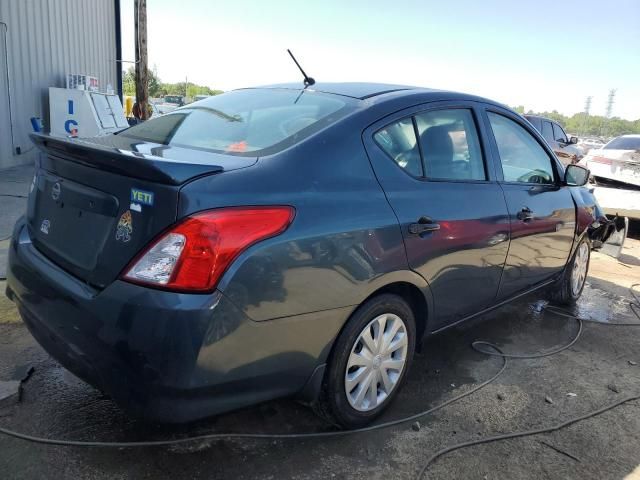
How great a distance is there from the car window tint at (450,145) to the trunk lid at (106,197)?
1.11 metres

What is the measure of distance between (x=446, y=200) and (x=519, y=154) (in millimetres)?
1203

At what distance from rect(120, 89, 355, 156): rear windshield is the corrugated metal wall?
27.7ft

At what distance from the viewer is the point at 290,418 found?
271 cm

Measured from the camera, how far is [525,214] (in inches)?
134

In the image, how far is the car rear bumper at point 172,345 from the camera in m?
1.85

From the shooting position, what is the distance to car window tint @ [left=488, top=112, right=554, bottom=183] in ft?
11.2

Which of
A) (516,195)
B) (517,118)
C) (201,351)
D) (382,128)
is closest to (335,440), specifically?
(201,351)

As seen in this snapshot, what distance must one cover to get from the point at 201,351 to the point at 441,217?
1450mm

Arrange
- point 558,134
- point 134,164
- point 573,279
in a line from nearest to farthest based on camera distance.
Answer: point 134,164, point 573,279, point 558,134

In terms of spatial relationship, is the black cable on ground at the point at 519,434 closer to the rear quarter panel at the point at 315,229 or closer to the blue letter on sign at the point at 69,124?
the rear quarter panel at the point at 315,229

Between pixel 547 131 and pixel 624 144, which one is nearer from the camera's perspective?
pixel 624 144

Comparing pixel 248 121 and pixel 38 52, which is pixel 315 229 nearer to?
pixel 248 121

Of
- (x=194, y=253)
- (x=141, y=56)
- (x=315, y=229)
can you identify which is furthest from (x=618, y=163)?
(x=141, y=56)

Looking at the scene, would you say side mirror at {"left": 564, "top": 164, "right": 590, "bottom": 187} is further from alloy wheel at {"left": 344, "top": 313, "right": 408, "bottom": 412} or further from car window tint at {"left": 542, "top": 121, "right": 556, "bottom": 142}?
car window tint at {"left": 542, "top": 121, "right": 556, "bottom": 142}
